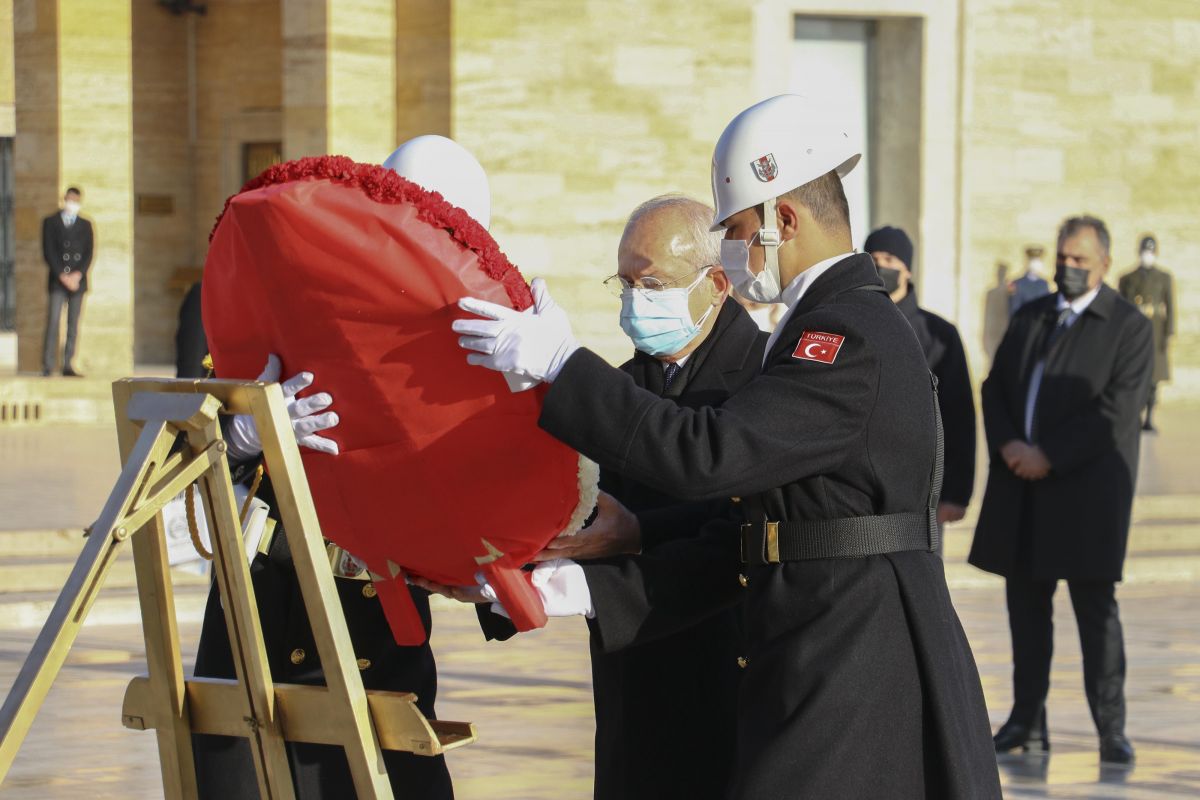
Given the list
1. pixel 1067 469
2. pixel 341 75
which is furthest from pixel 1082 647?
pixel 341 75

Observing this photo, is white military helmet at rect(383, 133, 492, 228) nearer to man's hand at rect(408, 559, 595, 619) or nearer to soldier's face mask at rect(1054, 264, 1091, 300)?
man's hand at rect(408, 559, 595, 619)

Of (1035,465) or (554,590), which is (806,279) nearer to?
(554,590)

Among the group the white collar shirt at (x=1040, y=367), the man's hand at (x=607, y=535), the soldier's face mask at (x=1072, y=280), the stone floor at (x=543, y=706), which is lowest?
the stone floor at (x=543, y=706)

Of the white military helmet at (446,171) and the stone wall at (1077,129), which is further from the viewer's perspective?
the stone wall at (1077,129)

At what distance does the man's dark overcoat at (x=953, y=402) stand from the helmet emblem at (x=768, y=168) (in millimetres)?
4231

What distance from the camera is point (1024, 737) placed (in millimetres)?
7184

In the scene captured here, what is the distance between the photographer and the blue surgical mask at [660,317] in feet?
13.2

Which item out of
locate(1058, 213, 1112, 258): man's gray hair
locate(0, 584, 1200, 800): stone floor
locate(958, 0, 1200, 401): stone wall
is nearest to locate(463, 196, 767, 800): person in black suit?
locate(0, 584, 1200, 800): stone floor

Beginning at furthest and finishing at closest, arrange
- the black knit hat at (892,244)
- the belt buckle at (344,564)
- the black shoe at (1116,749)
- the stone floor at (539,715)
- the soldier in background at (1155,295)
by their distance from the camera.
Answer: the soldier in background at (1155,295), the black knit hat at (892,244), the black shoe at (1116,749), the stone floor at (539,715), the belt buckle at (344,564)

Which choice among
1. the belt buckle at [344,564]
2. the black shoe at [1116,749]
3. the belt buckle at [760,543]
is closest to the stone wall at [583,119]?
the black shoe at [1116,749]

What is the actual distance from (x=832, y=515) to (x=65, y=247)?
690 inches

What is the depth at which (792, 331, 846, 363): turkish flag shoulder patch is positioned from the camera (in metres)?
3.29

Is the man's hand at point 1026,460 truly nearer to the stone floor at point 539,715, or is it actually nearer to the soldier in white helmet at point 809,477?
the stone floor at point 539,715

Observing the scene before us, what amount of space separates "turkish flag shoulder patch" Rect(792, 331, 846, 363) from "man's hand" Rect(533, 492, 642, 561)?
490mm
